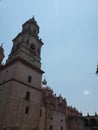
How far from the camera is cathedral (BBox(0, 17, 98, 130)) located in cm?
2398

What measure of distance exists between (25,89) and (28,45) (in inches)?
425

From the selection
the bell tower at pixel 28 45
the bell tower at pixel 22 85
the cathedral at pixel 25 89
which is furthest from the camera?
the bell tower at pixel 28 45

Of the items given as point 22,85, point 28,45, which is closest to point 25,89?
point 22,85

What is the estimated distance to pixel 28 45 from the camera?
109ft

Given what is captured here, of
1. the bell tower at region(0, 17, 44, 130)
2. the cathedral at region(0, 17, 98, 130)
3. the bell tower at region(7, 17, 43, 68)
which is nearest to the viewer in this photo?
the bell tower at region(0, 17, 44, 130)

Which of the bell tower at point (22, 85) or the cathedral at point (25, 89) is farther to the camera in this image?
the cathedral at point (25, 89)

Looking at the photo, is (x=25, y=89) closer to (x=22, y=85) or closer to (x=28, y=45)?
(x=22, y=85)

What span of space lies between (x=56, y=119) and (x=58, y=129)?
97.8 inches

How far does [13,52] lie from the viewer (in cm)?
3306

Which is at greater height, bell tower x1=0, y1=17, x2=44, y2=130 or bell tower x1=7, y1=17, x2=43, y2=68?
bell tower x1=7, y1=17, x2=43, y2=68

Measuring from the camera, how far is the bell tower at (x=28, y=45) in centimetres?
3119

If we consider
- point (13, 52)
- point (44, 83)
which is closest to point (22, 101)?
Answer: point (13, 52)

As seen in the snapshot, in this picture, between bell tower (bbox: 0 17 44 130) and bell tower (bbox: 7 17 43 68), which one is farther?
bell tower (bbox: 7 17 43 68)

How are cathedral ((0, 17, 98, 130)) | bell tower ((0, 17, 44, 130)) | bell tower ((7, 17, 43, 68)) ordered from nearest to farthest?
1. bell tower ((0, 17, 44, 130))
2. cathedral ((0, 17, 98, 130))
3. bell tower ((7, 17, 43, 68))
